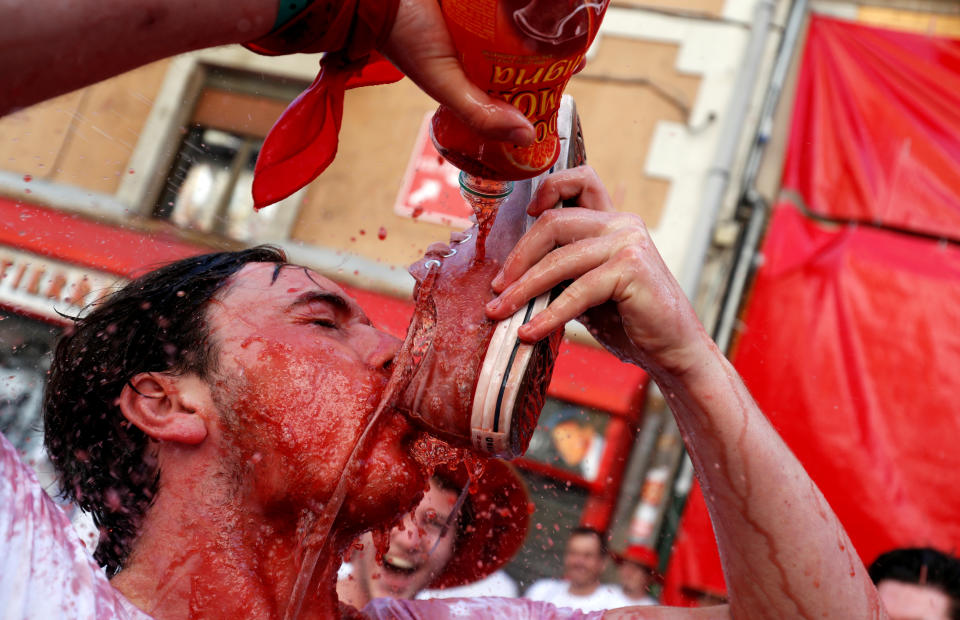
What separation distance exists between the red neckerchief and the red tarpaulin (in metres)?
4.85

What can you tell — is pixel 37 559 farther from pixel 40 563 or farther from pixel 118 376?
pixel 118 376

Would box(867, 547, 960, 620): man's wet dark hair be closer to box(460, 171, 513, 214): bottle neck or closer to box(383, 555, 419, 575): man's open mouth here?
box(383, 555, 419, 575): man's open mouth

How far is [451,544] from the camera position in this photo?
2777mm

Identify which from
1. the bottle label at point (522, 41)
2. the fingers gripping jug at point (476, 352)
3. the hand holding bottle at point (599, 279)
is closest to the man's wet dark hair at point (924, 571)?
the hand holding bottle at point (599, 279)

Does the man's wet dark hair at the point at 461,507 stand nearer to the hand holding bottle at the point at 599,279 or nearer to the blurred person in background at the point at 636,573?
the hand holding bottle at the point at 599,279

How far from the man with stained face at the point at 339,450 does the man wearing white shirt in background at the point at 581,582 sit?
1.89m

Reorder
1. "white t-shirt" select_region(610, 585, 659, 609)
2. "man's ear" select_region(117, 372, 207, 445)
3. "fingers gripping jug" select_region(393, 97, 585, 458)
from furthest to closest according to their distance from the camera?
"white t-shirt" select_region(610, 585, 659, 609), "man's ear" select_region(117, 372, 207, 445), "fingers gripping jug" select_region(393, 97, 585, 458)

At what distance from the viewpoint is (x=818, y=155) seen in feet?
22.5

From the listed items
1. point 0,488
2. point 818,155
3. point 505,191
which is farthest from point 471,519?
point 818,155

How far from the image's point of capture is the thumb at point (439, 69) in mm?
1189

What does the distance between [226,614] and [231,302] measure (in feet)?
2.13

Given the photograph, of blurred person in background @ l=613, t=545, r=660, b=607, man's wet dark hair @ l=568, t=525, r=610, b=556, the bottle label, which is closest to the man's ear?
the bottle label

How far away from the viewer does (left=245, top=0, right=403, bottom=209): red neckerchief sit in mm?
1137

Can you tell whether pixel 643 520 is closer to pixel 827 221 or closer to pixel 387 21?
pixel 827 221
